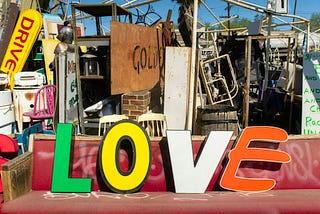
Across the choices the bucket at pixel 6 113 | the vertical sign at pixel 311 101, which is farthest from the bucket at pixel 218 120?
the bucket at pixel 6 113

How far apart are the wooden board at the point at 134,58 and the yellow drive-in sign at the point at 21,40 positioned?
2354mm

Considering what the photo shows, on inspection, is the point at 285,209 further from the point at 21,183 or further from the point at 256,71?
the point at 256,71

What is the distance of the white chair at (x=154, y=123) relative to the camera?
15.1ft

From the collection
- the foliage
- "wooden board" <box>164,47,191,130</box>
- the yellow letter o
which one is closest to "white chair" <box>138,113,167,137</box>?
"wooden board" <box>164,47,191,130</box>

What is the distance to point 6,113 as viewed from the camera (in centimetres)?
555

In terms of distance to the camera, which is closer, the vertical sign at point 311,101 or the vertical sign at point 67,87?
the vertical sign at point 67,87

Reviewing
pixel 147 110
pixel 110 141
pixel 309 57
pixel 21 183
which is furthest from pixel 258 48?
pixel 21 183

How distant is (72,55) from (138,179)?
9.45 ft

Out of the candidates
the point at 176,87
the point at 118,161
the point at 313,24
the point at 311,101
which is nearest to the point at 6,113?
the point at 176,87

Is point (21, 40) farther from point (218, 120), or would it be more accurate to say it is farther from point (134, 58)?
point (218, 120)

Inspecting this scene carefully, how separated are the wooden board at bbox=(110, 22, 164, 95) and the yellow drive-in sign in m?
2.35

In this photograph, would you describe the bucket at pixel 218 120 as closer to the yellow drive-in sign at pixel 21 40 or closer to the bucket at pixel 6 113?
the bucket at pixel 6 113

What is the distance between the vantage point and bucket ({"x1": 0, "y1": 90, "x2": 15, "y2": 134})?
5.48 metres

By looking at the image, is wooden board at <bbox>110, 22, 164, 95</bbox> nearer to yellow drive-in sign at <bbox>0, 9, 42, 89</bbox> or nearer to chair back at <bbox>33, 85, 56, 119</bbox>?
chair back at <bbox>33, 85, 56, 119</bbox>
